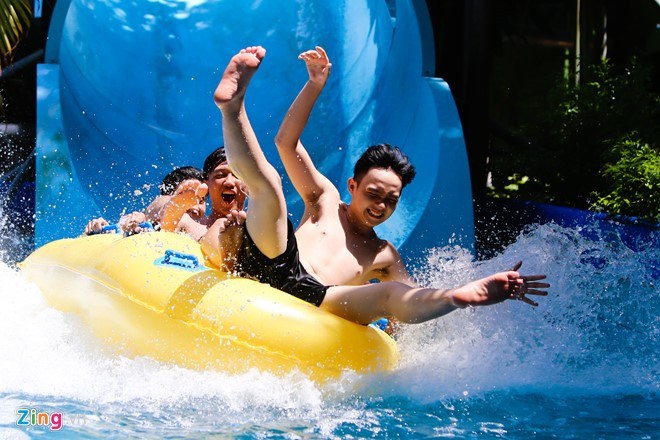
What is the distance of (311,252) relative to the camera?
335cm

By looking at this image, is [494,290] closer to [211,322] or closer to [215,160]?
[211,322]

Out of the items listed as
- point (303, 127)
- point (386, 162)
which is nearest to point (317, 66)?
point (303, 127)

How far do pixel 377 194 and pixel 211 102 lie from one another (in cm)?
213

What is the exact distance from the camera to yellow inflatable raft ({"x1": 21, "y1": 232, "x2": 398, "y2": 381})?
277cm

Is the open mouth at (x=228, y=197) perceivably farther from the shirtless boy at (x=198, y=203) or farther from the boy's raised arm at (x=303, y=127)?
the boy's raised arm at (x=303, y=127)

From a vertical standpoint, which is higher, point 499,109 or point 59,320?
point 499,109

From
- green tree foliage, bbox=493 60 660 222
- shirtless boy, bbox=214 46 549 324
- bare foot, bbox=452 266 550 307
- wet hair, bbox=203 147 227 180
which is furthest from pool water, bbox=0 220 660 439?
green tree foliage, bbox=493 60 660 222

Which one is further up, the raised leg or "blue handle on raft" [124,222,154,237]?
"blue handle on raft" [124,222,154,237]

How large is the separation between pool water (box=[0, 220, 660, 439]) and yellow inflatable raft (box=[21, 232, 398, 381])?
47 millimetres

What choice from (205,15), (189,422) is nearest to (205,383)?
(189,422)

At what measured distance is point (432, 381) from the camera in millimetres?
2943

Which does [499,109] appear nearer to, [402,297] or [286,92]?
[286,92]

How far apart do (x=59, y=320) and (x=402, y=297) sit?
1.23 m

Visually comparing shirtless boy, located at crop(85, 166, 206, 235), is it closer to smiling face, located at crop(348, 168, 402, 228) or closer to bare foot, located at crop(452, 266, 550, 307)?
smiling face, located at crop(348, 168, 402, 228)
